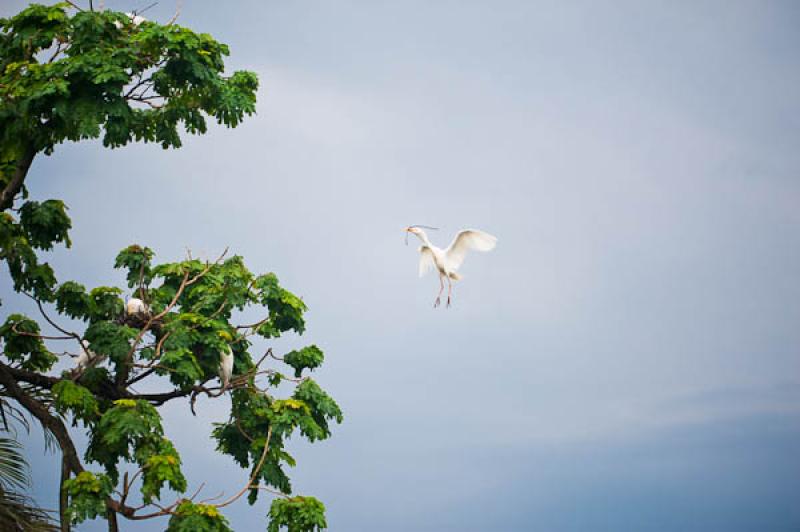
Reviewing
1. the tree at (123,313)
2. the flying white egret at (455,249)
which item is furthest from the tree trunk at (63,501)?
the flying white egret at (455,249)

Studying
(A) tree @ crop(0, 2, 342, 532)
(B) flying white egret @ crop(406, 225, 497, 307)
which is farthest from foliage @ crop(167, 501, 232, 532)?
(B) flying white egret @ crop(406, 225, 497, 307)

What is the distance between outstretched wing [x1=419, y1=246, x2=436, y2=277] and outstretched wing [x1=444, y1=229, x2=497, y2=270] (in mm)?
309

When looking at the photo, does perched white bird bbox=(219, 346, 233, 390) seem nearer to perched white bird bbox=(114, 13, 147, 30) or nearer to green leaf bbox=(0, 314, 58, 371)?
green leaf bbox=(0, 314, 58, 371)

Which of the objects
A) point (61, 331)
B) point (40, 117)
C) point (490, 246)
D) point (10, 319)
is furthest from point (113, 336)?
point (490, 246)

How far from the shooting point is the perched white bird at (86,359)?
37.7 feet

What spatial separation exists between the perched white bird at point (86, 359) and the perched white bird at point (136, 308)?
0.65m

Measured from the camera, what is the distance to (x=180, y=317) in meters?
11.7

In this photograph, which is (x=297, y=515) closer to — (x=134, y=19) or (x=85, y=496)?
(x=85, y=496)

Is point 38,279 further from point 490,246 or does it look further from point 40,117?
point 490,246

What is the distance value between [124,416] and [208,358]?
1.74 metres

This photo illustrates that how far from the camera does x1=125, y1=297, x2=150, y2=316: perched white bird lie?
11711 millimetres

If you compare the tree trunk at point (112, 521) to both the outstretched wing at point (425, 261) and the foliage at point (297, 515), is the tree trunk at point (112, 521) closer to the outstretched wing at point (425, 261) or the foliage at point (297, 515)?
the foliage at point (297, 515)

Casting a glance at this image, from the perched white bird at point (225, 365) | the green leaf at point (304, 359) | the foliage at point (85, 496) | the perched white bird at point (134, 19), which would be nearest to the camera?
the foliage at point (85, 496)

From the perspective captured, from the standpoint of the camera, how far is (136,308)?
38.4 feet
